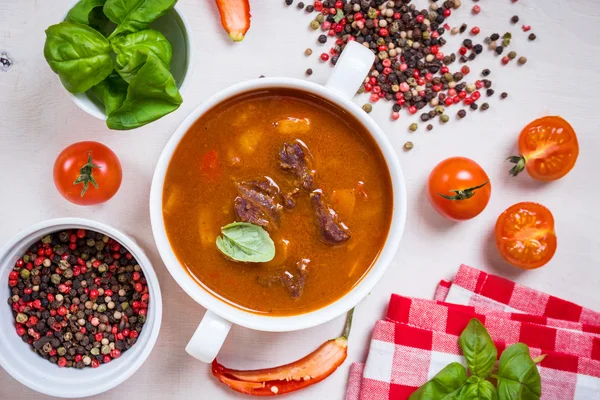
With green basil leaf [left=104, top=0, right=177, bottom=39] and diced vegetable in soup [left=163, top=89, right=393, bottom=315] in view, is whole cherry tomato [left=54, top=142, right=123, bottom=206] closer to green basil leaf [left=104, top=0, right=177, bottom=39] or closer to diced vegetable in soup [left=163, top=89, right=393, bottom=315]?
diced vegetable in soup [left=163, top=89, right=393, bottom=315]

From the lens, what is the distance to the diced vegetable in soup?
2.26 metres

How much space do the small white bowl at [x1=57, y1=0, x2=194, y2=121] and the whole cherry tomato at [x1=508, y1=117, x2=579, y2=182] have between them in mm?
1252

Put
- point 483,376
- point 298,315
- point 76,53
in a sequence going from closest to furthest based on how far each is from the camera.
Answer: point 76,53 < point 298,315 < point 483,376

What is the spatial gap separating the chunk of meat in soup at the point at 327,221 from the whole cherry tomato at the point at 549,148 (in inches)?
30.2

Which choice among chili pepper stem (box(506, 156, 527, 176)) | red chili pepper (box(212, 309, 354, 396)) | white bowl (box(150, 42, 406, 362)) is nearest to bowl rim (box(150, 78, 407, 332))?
white bowl (box(150, 42, 406, 362))

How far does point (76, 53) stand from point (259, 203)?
2.41 feet

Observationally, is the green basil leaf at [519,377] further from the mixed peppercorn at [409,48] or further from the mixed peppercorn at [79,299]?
the mixed peppercorn at [79,299]

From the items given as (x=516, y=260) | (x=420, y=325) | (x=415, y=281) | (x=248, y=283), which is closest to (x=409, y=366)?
(x=420, y=325)

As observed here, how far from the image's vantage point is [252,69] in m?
2.59

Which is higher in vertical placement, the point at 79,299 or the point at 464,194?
the point at 464,194

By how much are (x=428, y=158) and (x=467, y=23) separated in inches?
21.9

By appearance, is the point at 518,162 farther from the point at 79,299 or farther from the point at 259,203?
the point at 79,299

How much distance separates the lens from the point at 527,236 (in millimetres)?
2535

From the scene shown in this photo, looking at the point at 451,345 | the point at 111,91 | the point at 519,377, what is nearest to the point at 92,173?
the point at 111,91
